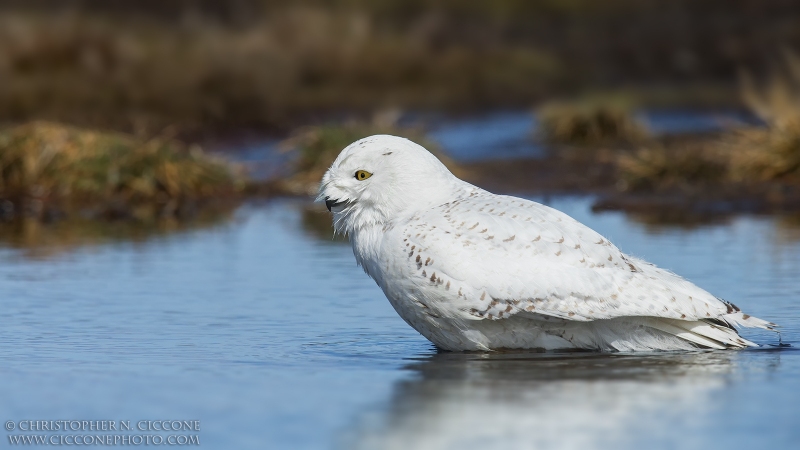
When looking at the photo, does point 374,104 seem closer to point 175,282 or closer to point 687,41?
point 687,41

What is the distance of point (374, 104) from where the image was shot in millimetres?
34219

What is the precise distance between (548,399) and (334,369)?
1.53 meters

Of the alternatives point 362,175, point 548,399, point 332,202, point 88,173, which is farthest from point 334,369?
point 88,173

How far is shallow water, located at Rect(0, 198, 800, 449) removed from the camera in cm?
667

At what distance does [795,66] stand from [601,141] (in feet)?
19.8

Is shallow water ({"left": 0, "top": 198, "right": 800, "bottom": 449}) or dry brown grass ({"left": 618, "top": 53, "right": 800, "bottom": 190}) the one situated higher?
dry brown grass ({"left": 618, "top": 53, "right": 800, "bottom": 190})

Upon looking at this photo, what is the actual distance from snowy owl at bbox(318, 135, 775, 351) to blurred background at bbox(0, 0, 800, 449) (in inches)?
9.5

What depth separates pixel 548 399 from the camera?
723 centimetres

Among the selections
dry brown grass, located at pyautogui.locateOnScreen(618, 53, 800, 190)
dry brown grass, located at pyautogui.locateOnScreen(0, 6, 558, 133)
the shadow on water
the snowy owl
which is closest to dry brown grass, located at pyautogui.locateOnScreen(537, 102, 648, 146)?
dry brown grass, located at pyautogui.locateOnScreen(618, 53, 800, 190)

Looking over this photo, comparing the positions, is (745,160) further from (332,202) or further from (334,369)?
(334,369)

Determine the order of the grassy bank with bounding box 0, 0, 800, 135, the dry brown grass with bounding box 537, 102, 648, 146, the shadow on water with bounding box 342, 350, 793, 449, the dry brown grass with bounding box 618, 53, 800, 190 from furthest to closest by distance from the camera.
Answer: the grassy bank with bounding box 0, 0, 800, 135 < the dry brown grass with bounding box 537, 102, 648, 146 < the dry brown grass with bounding box 618, 53, 800, 190 < the shadow on water with bounding box 342, 350, 793, 449

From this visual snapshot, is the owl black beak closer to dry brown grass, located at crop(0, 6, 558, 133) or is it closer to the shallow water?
the shallow water

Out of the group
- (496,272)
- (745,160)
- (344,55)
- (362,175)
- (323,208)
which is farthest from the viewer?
(344,55)

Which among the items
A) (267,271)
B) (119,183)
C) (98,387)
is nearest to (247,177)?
(119,183)
